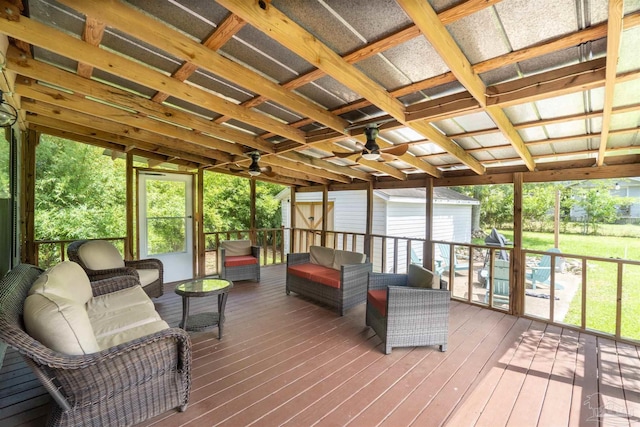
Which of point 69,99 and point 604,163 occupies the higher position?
point 69,99

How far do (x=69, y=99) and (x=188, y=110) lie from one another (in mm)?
1198

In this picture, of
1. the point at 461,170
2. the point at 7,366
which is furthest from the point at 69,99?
the point at 461,170

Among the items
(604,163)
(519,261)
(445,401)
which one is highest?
(604,163)

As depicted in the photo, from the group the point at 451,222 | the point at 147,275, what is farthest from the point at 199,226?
the point at 451,222

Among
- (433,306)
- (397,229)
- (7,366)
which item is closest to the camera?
(7,366)

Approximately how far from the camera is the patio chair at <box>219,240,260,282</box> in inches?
215

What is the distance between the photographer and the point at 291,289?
4922 millimetres

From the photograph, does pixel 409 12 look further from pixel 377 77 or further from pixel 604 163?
pixel 604 163

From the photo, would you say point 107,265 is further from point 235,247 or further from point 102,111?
point 235,247

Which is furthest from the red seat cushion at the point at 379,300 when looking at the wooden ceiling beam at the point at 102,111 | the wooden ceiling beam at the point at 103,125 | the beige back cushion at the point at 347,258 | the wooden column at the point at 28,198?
the wooden column at the point at 28,198

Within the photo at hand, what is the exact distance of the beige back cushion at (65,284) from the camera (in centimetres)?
200

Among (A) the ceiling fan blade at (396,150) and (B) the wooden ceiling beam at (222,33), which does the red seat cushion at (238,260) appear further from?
(B) the wooden ceiling beam at (222,33)

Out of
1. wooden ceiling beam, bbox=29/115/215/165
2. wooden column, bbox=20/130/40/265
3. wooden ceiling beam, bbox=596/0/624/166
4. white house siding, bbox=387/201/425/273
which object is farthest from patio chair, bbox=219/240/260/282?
wooden ceiling beam, bbox=596/0/624/166

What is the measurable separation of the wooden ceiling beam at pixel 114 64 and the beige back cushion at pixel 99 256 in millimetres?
2709
